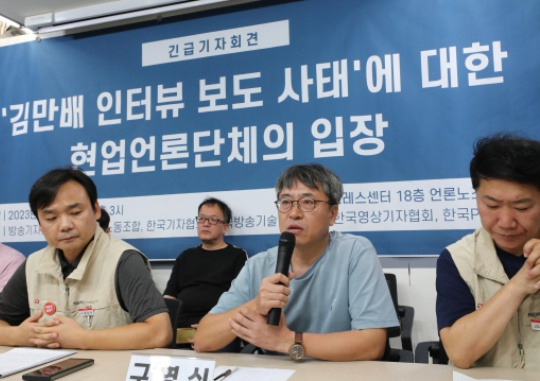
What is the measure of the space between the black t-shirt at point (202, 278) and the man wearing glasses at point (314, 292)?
1152 mm

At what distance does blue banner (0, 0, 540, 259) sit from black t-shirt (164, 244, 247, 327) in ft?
0.43

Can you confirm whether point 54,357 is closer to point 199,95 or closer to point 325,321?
point 325,321

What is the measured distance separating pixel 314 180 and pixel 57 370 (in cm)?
92

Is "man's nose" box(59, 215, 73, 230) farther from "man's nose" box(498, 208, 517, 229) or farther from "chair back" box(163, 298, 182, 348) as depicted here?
"man's nose" box(498, 208, 517, 229)

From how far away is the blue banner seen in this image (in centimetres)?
246

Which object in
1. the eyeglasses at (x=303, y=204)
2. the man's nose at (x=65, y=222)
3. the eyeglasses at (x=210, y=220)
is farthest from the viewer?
the eyeglasses at (x=210, y=220)

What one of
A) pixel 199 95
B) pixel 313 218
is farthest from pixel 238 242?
pixel 313 218

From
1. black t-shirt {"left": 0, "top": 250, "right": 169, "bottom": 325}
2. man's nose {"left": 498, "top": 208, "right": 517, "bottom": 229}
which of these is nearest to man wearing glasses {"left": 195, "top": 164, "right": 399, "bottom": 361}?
black t-shirt {"left": 0, "top": 250, "right": 169, "bottom": 325}

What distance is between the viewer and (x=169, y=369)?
3.36 feet

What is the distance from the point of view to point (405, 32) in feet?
8.56

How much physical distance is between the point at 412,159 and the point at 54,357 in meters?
1.94

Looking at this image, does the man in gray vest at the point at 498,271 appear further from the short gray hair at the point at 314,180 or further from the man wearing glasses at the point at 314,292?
the short gray hair at the point at 314,180

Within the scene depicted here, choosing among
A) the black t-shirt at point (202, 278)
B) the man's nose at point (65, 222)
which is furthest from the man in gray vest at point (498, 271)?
the black t-shirt at point (202, 278)

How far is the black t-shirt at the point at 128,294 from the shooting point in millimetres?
1571
